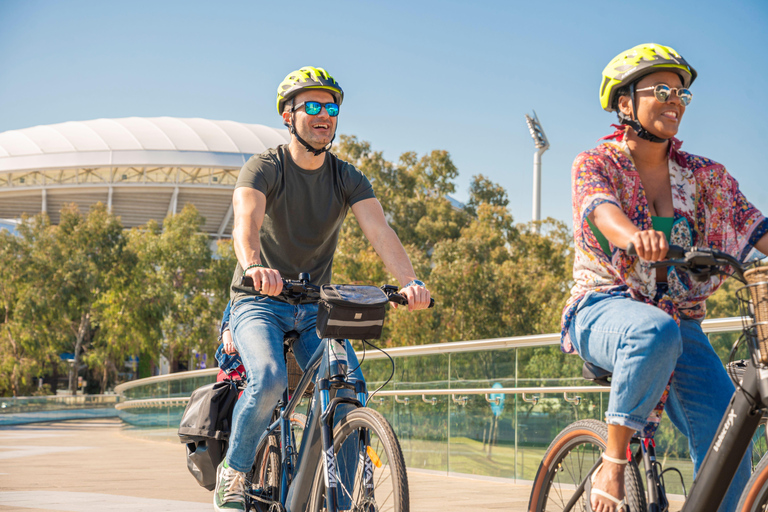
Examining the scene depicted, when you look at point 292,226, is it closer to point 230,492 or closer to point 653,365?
point 230,492

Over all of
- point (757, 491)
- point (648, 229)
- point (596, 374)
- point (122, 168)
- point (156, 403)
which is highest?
point (122, 168)

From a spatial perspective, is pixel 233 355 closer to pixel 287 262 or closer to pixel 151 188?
pixel 287 262

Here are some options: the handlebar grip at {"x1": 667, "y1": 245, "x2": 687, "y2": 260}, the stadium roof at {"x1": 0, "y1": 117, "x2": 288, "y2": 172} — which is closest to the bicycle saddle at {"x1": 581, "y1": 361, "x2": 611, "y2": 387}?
the handlebar grip at {"x1": 667, "y1": 245, "x2": 687, "y2": 260}

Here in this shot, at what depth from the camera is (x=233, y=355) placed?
4.13 meters

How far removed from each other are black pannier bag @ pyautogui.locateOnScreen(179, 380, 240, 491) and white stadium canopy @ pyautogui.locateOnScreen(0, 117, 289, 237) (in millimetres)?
61016

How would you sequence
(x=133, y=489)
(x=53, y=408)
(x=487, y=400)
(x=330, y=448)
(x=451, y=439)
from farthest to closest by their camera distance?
(x=53, y=408)
(x=451, y=439)
(x=487, y=400)
(x=133, y=489)
(x=330, y=448)

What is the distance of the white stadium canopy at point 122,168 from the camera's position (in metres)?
64.2

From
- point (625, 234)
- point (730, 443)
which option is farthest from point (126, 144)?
point (730, 443)

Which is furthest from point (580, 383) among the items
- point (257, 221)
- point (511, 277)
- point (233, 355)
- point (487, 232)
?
point (487, 232)

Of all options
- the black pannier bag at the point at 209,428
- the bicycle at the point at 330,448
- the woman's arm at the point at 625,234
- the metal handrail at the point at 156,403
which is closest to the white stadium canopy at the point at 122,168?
the metal handrail at the point at 156,403

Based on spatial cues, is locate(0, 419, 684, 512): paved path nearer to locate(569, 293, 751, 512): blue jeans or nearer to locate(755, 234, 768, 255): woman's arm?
locate(569, 293, 751, 512): blue jeans

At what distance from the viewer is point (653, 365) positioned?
7.55ft

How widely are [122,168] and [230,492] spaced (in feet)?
212

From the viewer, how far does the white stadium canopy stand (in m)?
64.2
